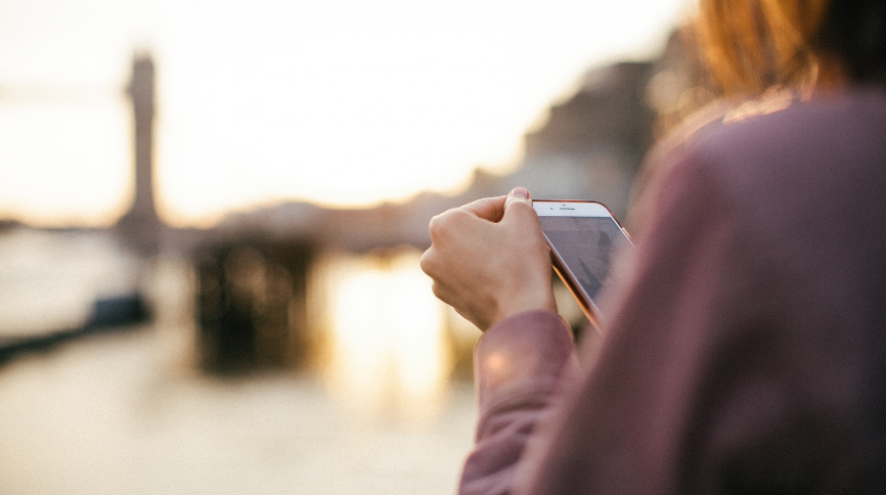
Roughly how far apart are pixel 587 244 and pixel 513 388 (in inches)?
12.6

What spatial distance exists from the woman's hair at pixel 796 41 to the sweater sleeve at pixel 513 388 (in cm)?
30

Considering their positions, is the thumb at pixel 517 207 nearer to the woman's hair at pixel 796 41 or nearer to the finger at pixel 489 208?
the finger at pixel 489 208

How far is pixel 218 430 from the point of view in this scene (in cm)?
482

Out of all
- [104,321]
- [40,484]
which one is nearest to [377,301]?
[104,321]

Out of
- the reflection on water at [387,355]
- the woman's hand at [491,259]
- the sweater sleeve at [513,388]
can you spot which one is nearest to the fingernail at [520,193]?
the woman's hand at [491,259]

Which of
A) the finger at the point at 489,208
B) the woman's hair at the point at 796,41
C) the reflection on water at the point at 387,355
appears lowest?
the reflection on water at the point at 387,355

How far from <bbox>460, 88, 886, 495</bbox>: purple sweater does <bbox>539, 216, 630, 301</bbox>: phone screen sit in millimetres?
377

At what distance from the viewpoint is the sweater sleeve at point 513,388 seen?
63cm

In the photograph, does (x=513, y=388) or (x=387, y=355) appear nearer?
(x=513, y=388)

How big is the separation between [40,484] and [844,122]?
14.1 feet

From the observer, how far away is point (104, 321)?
10477 millimetres

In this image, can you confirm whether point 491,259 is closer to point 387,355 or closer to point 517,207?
point 517,207

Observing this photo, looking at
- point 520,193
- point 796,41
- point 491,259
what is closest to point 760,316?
point 796,41

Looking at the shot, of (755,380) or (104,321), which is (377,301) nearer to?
(104,321)
